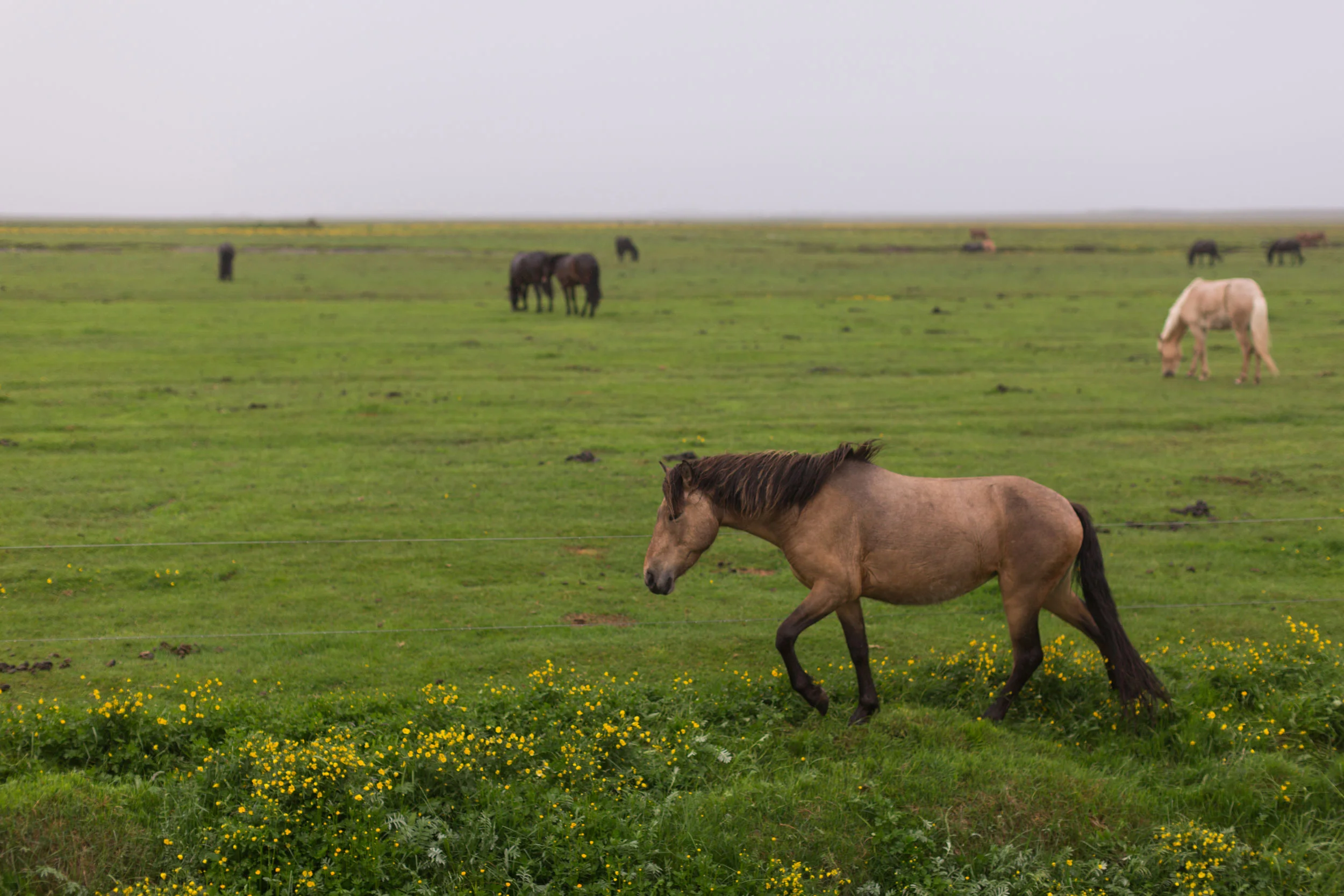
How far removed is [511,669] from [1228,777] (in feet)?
17.2

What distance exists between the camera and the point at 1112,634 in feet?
23.1

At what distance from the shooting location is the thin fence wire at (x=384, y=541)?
9.96 metres

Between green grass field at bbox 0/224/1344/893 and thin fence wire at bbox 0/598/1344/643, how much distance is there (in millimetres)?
64

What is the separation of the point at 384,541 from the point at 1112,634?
7.29 metres

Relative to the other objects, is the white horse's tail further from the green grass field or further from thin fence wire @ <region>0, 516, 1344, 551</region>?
thin fence wire @ <region>0, 516, 1344, 551</region>

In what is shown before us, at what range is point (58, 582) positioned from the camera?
32.4 ft

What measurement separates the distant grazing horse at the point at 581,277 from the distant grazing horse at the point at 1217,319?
687 inches

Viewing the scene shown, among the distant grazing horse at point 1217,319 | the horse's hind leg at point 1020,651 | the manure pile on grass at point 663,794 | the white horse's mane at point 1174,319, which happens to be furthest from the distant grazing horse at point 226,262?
the horse's hind leg at point 1020,651

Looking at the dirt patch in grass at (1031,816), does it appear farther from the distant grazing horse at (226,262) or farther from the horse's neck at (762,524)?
the distant grazing horse at (226,262)

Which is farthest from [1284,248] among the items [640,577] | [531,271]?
[640,577]

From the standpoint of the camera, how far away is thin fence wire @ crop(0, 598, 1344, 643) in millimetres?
8562

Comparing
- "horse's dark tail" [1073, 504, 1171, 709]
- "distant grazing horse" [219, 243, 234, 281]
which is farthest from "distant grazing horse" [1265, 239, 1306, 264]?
"horse's dark tail" [1073, 504, 1171, 709]

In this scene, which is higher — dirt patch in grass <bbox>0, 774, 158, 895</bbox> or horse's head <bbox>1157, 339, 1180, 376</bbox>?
horse's head <bbox>1157, 339, 1180, 376</bbox>

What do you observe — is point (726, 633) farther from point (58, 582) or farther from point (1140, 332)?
point (1140, 332)
